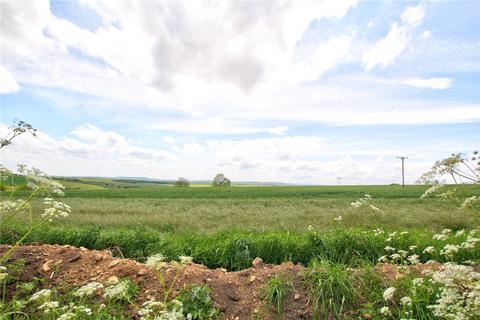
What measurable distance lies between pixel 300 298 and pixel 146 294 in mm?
2147

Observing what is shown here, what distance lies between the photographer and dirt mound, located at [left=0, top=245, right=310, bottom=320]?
435cm

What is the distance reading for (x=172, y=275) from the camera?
16.1 feet

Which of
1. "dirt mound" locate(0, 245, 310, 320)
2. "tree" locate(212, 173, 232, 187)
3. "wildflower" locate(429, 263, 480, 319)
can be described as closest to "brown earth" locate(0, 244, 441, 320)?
"dirt mound" locate(0, 245, 310, 320)

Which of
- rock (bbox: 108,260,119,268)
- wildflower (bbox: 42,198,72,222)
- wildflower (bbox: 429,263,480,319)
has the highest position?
wildflower (bbox: 42,198,72,222)

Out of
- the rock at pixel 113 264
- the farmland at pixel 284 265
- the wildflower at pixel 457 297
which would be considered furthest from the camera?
the rock at pixel 113 264

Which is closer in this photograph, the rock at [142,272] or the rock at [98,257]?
the rock at [142,272]

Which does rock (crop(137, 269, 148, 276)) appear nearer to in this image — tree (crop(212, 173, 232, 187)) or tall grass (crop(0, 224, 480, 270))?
tall grass (crop(0, 224, 480, 270))

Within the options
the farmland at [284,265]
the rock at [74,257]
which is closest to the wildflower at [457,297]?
the farmland at [284,265]

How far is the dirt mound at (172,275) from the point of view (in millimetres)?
4348

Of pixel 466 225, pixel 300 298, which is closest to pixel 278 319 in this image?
pixel 300 298

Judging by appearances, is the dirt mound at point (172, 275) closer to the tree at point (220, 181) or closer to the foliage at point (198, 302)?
the foliage at point (198, 302)

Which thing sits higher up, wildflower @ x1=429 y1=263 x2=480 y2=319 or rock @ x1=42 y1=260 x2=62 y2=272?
wildflower @ x1=429 y1=263 x2=480 y2=319

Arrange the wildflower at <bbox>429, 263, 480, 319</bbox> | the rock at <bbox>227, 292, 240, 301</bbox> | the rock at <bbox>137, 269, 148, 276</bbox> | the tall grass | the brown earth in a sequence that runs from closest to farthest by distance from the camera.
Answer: the wildflower at <bbox>429, 263, 480, 319</bbox>
the brown earth
the rock at <bbox>227, 292, 240, 301</bbox>
the rock at <bbox>137, 269, 148, 276</bbox>
the tall grass

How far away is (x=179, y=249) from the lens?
649 cm
